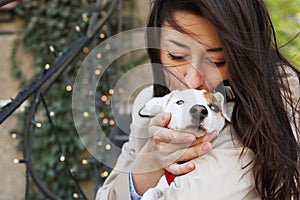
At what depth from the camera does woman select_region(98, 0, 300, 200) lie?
1317mm

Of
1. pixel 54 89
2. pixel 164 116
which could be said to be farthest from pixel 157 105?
pixel 54 89

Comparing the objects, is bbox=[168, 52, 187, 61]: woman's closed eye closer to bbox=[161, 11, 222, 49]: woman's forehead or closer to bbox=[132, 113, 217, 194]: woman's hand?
bbox=[161, 11, 222, 49]: woman's forehead

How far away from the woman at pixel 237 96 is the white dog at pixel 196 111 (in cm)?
2

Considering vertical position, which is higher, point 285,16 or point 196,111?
point 196,111

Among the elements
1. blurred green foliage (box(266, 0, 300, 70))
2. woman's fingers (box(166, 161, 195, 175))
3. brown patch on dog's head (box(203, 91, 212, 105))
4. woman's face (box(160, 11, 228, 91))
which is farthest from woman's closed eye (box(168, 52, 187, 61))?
blurred green foliage (box(266, 0, 300, 70))

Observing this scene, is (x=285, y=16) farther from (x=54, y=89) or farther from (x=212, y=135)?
(x=212, y=135)

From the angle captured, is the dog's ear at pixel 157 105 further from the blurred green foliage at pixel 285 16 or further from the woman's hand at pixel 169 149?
the blurred green foliage at pixel 285 16

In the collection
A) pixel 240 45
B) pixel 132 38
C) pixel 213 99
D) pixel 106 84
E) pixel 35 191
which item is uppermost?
pixel 240 45

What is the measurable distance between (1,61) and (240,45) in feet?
9.98

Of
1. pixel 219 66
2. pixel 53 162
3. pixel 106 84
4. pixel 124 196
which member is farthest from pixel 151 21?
pixel 53 162

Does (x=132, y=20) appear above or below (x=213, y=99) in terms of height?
below

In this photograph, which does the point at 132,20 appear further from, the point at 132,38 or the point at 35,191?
the point at 35,191

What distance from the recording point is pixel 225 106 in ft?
4.58

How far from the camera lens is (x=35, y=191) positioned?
4.10m
